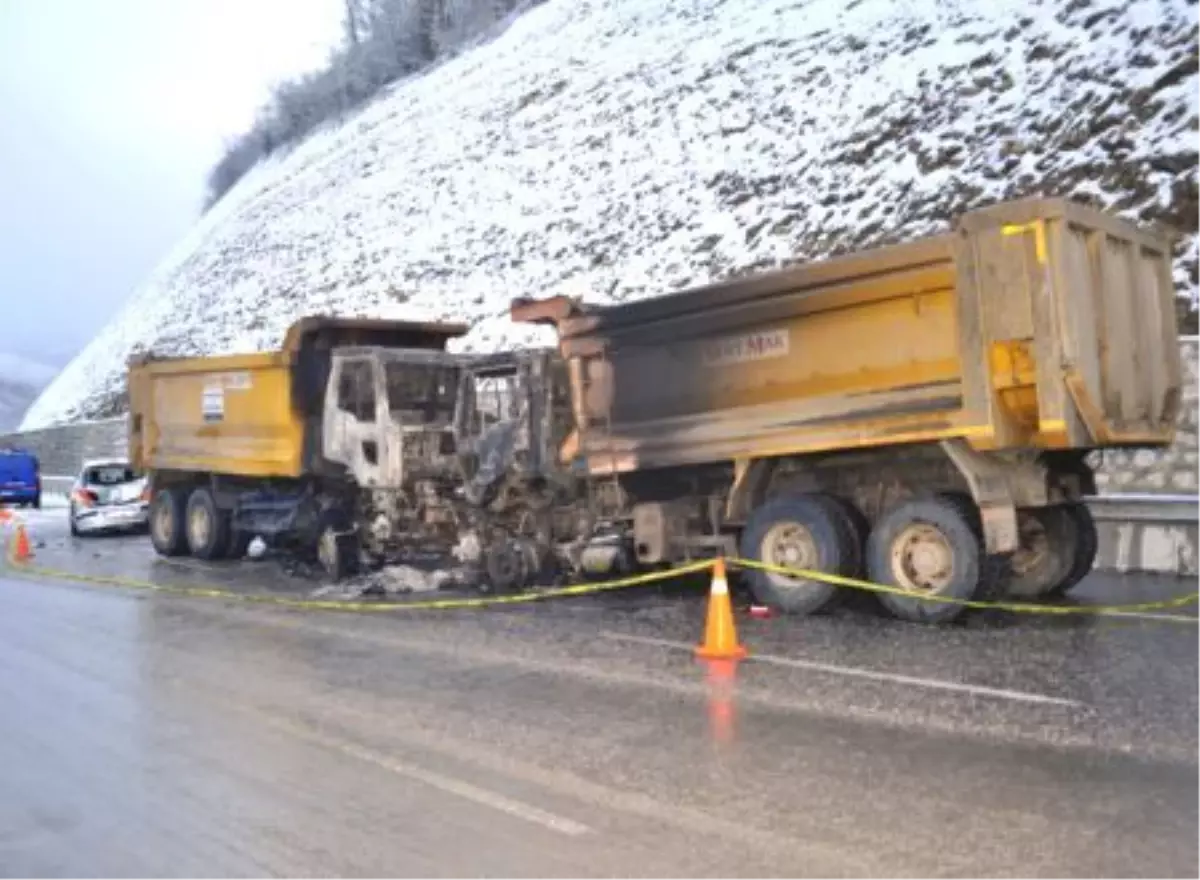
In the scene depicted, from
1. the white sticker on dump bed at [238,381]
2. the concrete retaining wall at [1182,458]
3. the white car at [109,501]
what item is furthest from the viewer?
the white car at [109,501]

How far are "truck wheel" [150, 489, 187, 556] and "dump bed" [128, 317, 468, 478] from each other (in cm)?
44

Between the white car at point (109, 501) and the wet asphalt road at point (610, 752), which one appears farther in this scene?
the white car at point (109, 501)

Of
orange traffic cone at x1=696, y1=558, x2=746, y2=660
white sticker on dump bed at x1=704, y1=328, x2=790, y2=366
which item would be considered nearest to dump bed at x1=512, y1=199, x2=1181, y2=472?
white sticker on dump bed at x1=704, y1=328, x2=790, y2=366

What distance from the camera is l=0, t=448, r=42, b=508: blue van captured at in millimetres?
33406

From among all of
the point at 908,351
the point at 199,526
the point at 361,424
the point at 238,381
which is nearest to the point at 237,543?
the point at 199,526

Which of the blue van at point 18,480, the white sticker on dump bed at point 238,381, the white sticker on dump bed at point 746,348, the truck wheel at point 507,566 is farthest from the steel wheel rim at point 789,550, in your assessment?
the blue van at point 18,480

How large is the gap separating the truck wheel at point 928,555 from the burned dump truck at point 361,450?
3.70 m

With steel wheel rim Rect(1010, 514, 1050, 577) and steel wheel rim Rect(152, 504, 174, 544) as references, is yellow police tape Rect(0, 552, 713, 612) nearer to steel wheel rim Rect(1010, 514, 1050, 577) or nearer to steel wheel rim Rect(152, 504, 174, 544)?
steel wheel rim Rect(1010, 514, 1050, 577)

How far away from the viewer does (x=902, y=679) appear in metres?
7.55

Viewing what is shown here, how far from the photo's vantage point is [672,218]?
30578 millimetres

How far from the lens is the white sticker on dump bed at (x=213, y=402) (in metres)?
17.1

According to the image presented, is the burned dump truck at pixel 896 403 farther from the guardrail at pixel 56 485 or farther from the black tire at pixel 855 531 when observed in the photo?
the guardrail at pixel 56 485

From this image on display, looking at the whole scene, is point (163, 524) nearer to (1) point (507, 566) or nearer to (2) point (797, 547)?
(1) point (507, 566)

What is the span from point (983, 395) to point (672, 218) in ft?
72.4
